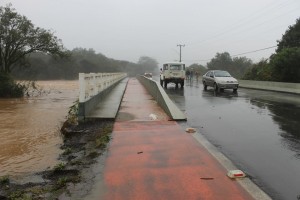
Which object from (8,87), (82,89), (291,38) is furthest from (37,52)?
(291,38)

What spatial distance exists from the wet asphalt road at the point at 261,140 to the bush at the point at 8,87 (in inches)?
857

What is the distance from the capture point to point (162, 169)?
6.68m

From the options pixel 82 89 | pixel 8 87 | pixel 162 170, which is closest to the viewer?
pixel 162 170

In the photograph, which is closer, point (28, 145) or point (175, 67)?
point (28, 145)

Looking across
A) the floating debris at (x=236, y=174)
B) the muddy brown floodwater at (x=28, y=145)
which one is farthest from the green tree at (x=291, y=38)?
the floating debris at (x=236, y=174)

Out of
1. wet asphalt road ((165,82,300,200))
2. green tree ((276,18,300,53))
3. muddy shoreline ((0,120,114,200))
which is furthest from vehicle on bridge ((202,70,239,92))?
green tree ((276,18,300,53))

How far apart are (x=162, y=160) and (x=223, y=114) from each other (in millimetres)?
7770

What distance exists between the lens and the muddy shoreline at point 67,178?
5602 mm

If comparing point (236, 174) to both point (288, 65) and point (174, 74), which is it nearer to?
point (288, 65)

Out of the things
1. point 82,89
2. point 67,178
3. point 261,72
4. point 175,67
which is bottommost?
point 67,178

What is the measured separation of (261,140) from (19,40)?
33932 mm

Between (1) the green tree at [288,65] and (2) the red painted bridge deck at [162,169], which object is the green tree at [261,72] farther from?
(2) the red painted bridge deck at [162,169]

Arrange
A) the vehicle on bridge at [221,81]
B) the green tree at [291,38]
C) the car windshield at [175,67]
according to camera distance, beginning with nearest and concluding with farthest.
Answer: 1. the vehicle on bridge at [221,81]
2. the car windshield at [175,67]
3. the green tree at [291,38]

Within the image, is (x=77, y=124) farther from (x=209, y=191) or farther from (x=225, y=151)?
(x=209, y=191)
